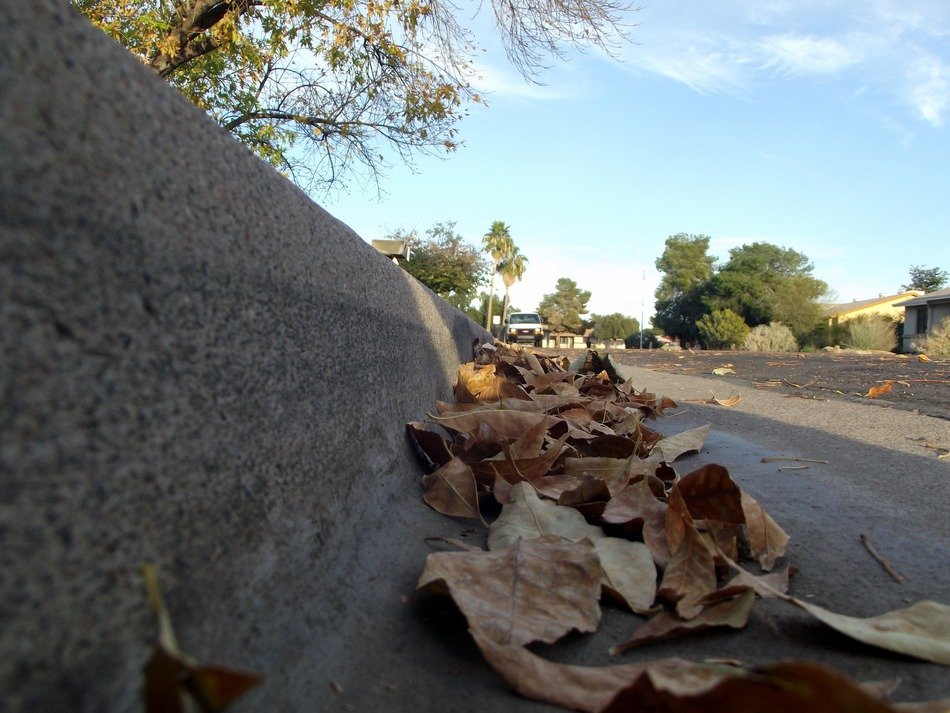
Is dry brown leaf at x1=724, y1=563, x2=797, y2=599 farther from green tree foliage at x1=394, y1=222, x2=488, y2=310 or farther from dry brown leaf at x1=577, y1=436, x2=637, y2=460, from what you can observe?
green tree foliage at x1=394, y1=222, x2=488, y2=310

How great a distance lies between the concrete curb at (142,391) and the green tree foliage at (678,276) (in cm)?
5875

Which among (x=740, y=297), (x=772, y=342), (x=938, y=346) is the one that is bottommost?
(x=938, y=346)

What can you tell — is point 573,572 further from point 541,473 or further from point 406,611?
point 541,473

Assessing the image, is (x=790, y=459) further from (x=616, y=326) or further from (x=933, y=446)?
(x=616, y=326)

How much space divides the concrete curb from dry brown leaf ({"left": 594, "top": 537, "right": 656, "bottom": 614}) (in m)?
0.39

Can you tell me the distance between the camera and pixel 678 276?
6769 cm

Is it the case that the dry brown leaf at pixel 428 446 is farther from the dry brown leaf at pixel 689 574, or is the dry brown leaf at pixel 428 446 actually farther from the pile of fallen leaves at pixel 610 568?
the dry brown leaf at pixel 689 574

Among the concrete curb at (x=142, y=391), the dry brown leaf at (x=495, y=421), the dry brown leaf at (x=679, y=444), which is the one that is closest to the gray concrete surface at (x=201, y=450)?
the concrete curb at (x=142, y=391)

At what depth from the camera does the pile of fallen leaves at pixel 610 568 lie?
55cm

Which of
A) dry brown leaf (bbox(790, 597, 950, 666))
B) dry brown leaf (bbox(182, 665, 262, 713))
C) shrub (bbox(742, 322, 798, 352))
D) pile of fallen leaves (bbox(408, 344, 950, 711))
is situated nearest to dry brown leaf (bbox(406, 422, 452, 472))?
pile of fallen leaves (bbox(408, 344, 950, 711))

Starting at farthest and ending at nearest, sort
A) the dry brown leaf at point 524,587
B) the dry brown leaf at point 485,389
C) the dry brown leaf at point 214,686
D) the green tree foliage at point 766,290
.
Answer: the green tree foliage at point 766,290 → the dry brown leaf at point 485,389 → the dry brown leaf at point 524,587 → the dry brown leaf at point 214,686

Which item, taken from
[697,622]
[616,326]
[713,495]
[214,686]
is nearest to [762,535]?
[713,495]

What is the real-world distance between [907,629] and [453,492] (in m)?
0.75

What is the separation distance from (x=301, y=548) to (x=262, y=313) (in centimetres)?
30
